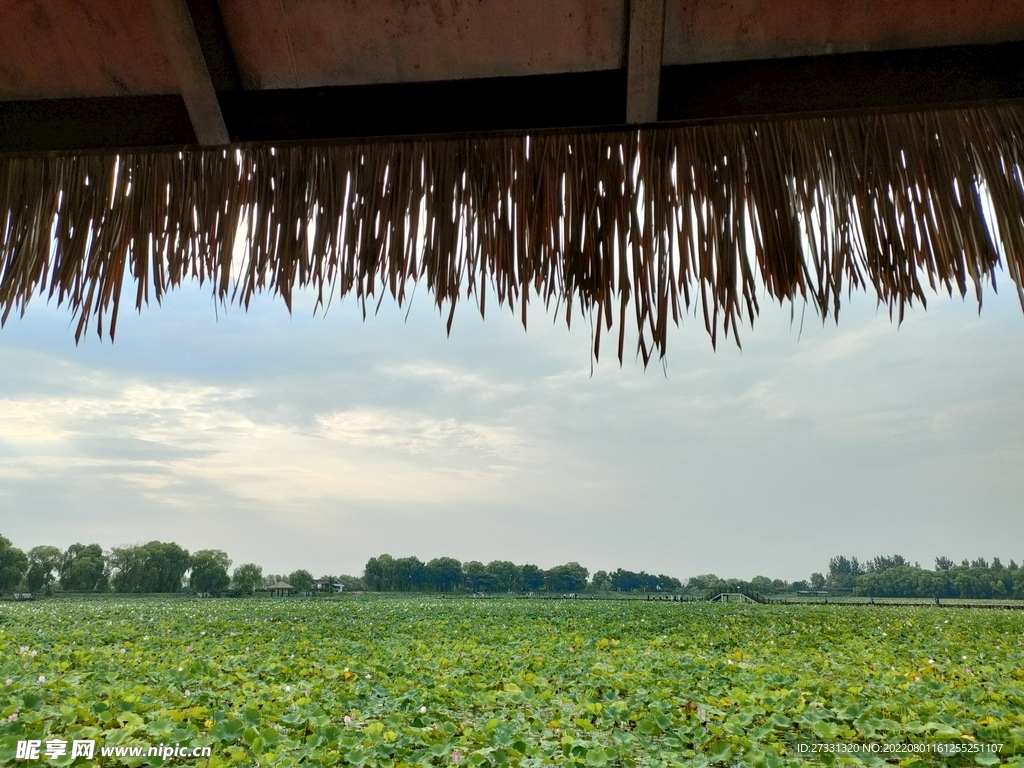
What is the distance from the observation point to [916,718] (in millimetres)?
1869

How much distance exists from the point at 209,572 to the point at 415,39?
12.0 meters

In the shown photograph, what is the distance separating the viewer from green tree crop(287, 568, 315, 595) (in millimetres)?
14171

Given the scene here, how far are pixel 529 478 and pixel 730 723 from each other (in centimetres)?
1184

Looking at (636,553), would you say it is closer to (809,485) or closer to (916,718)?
(809,485)

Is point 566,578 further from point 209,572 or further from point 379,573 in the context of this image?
point 209,572

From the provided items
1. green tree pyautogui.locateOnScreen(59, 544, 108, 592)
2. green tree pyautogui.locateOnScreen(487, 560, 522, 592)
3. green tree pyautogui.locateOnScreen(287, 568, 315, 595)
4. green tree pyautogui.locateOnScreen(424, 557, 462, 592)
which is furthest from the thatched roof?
green tree pyautogui.locateOnScreen(487, 560, 522, 592)

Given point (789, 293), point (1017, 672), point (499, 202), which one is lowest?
point (1017, 672)

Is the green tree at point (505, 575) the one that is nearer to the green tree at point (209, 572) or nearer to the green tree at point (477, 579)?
the green tree at point (477, 579)

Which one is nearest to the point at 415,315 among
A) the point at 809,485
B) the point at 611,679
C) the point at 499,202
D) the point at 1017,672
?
the point at 499,202

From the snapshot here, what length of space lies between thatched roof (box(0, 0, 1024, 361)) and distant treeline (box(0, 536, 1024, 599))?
8219mm

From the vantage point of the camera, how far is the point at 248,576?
1202cm

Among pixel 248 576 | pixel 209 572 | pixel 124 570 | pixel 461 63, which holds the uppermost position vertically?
pixel 461 63

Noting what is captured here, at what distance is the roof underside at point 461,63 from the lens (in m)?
0.65

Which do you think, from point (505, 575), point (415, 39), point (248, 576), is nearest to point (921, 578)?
point (505, 575)
